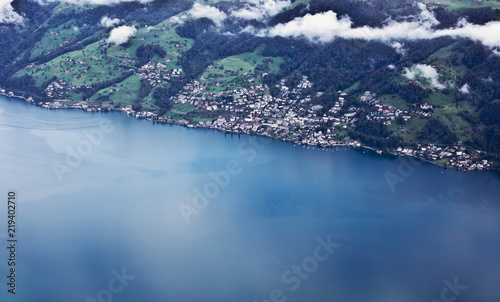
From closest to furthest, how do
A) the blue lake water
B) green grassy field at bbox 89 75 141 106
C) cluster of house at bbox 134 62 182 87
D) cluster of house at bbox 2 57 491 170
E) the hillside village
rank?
the blue lake water → the hillside village → cluster of house at bbox 2 57 491 170 → green grassy field at bbox 89 75 141 106 → cluster of house at bbox 134 62 182 87

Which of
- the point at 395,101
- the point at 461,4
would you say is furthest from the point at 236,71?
the point at 461,4

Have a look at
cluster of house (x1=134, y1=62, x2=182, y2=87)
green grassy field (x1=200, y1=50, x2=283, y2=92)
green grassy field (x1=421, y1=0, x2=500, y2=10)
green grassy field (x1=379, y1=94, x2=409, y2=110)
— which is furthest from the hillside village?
green grassy field (x1=421, y1=0, x2=500, y2=10)

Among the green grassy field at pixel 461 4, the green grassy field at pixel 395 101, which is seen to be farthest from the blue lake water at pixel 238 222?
the green grassy field at pixel 461 4

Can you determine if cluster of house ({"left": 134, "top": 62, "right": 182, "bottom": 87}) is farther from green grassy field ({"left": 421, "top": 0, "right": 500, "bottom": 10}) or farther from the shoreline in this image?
green grassy field ({"left": 421, "top": 0, "right": 500, "bottom": 10})

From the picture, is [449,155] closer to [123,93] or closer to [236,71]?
[236,71]

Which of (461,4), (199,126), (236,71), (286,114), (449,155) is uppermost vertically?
(461,4)

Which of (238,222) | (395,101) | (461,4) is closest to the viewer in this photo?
(238,222)

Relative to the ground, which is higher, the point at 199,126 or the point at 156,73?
the point at 156,73

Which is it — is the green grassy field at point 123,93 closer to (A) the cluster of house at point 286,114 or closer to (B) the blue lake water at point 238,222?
(A) the cluster of house at point 286,114

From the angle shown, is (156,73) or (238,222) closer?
(238,222)
